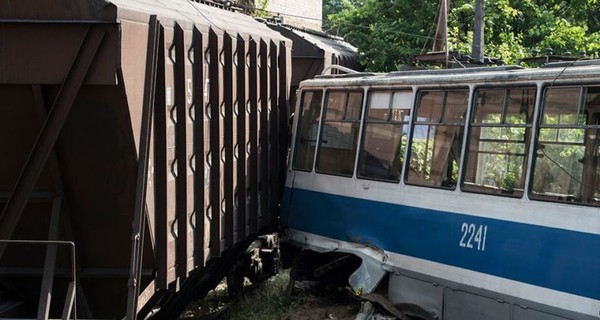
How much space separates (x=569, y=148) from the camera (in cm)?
577

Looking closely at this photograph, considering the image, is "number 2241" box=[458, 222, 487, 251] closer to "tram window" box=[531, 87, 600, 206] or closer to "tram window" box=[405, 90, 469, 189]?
"tram window" box=[405, 90, 469, 189]

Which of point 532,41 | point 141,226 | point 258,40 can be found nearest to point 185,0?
point 258,40

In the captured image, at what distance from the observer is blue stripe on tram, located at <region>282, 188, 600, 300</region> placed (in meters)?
5.56

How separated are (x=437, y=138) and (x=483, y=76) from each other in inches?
30.8

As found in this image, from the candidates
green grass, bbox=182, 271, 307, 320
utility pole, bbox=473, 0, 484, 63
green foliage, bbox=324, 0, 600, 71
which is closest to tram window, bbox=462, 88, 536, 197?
green grass, bbox=182, 271, 307, 320

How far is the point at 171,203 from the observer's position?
5.87 m

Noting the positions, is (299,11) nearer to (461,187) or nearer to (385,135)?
(385,135)

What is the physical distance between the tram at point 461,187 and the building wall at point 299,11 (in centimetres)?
1206

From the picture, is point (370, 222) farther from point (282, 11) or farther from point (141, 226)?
point (282, 11)

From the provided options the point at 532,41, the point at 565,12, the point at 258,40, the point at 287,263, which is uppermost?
the point at 565,12

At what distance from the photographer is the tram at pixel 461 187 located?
18.6 feet

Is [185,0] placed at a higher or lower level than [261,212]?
higher

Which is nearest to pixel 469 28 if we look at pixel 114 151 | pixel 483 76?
pixel 483 76

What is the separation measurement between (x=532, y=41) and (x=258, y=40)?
861 cm
